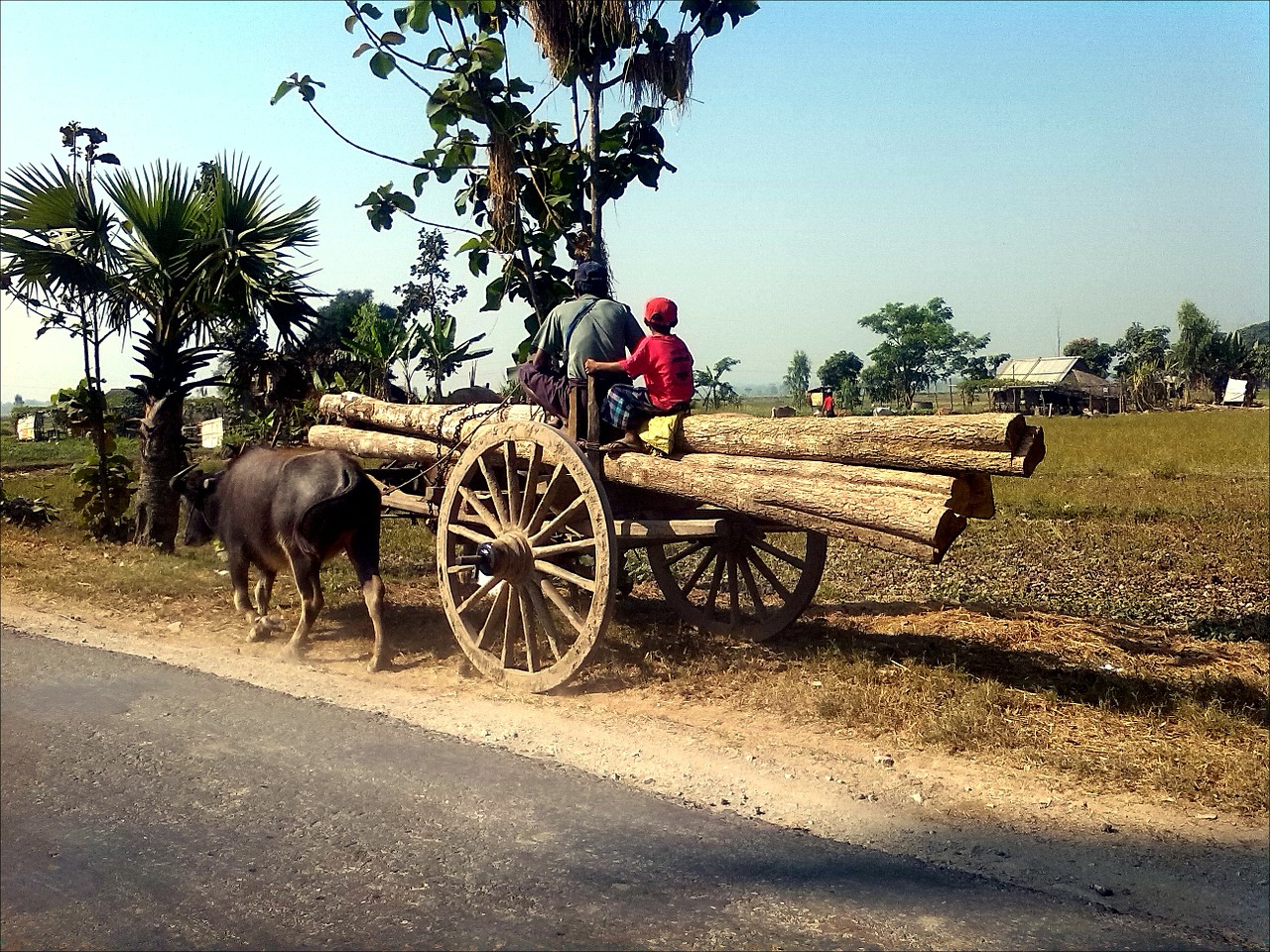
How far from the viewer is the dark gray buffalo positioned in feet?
24.2

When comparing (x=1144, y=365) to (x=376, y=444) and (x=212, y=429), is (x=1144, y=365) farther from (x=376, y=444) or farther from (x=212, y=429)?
(x=376, y=444)

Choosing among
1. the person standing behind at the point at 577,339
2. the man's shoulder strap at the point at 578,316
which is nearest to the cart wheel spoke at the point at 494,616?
the person standing behind at the point at 577,339

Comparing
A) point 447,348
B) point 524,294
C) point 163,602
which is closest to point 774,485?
point 524,294

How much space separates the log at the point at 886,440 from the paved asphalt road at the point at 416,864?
1.94 meters

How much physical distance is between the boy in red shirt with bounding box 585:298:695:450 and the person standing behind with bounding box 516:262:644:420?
152mm

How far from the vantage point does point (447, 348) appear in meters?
9.73

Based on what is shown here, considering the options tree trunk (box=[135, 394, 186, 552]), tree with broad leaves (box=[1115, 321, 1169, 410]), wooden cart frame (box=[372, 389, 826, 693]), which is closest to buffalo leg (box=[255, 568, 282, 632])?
wooden cart frame (box=[372, 389, 826, 693])

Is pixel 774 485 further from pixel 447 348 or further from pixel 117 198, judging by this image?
pixel 117 198

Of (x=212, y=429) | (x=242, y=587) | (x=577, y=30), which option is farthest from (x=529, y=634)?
(x=212, y=429)

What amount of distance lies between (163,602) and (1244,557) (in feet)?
33.3

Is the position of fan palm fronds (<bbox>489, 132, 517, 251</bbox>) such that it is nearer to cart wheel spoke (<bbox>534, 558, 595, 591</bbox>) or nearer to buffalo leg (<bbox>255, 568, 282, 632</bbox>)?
buffalo leg (<bbox>255, 568, 282, 632</bbox>)

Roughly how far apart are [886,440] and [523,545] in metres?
2.24

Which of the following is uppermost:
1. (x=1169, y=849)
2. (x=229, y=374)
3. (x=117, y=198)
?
(x=117, y=198)

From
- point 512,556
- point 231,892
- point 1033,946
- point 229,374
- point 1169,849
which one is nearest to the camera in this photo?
point 1033,946
